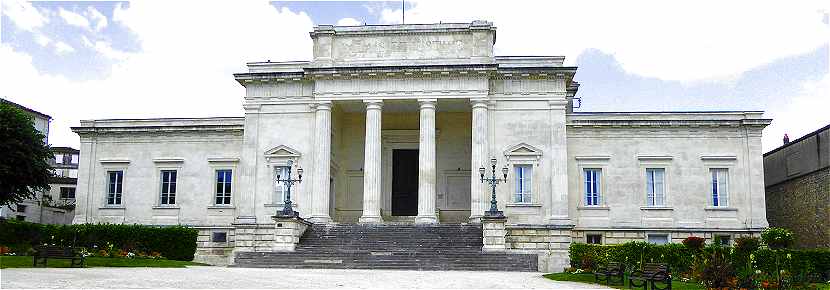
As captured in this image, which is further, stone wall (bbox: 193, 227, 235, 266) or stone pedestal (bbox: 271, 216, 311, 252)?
stone wall (bbox: 193, 227, 235, 266)

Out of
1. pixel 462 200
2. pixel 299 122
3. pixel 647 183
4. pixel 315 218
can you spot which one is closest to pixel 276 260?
pixel 315 218

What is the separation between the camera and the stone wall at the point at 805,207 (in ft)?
117

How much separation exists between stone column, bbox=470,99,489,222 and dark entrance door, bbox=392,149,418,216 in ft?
17.6

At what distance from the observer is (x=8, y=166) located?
119 feet

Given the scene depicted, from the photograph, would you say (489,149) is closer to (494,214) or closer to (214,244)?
(494,214)

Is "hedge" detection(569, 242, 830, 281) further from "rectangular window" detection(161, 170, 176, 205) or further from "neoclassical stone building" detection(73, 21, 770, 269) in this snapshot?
"rectangular window" detection(161, 170, 176, 205)

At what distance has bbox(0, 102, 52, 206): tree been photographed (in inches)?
1437

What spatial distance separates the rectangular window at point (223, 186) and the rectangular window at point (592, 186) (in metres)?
17.2

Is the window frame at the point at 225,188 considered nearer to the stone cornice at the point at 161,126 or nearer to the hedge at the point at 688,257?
the stone cornice at the point at 161,126

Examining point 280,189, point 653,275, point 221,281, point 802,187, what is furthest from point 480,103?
point 221,281

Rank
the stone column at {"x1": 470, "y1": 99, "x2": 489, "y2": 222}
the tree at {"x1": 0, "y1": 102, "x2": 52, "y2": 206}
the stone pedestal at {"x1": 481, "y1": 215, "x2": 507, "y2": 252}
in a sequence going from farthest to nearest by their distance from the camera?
1. the stone column at {"x1": 470, "y1": 99, "x2": 489, "y2": 222}
2. the tree at {"x1": 0, "y1": 102, "x2": 52, "y2": 206}
3. the stone pedestal at {"x1": 481, "y1": 215, "x2": 507, "y2": 252}

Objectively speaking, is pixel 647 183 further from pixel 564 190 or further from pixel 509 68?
pixel 509 68

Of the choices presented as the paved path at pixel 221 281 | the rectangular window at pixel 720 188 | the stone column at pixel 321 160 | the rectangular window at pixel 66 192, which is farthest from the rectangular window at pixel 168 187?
the rectangular window at pixel 66 192

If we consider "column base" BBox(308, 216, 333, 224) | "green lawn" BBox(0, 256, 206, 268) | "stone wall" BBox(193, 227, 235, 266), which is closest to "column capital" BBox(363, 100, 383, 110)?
"column base" BBox(308, 216, 333, 224)
